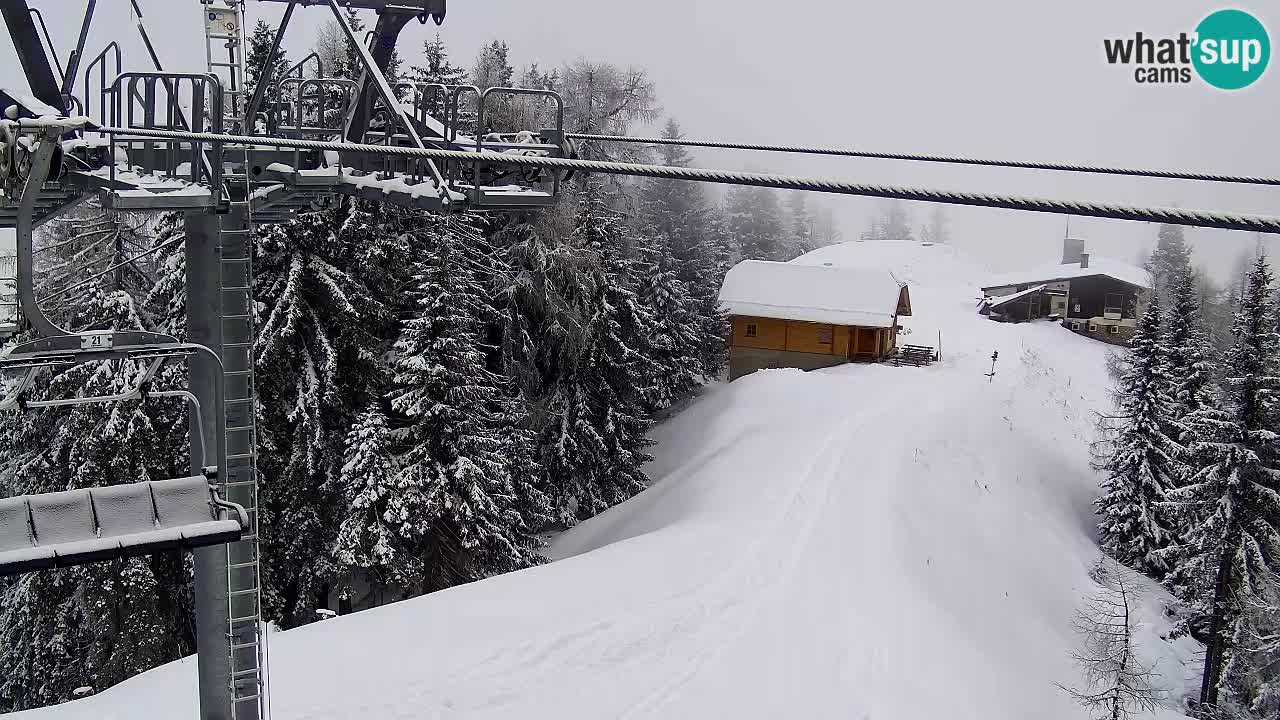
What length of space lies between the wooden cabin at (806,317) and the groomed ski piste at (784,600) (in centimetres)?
603

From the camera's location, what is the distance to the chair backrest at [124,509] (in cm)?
524

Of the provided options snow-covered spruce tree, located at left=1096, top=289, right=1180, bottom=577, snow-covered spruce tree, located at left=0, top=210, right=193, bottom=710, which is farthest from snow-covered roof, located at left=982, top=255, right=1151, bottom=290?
snow-covered spruce tree, located at left=0, top=210, right=193, bottom=710

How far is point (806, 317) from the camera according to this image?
39.8m

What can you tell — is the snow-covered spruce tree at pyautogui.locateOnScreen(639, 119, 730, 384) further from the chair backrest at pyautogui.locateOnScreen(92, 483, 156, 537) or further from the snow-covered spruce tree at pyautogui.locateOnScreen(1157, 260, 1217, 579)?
the chair backrest at pyautogui.locateOnScreen(92, 483, 156, 537)

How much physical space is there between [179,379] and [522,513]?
838cm

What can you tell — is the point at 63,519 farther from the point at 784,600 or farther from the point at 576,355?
the point at 576,355

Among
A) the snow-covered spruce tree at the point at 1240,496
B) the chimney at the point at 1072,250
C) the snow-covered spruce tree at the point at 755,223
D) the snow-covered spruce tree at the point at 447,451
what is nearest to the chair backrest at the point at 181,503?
the snow-covered spruce tree at the point at 447,451

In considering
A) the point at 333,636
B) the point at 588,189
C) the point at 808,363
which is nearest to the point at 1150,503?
the point at 808,363

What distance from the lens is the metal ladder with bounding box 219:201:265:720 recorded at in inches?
342

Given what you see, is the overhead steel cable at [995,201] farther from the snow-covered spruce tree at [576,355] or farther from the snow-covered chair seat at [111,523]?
the snow-covered spruce tree at [576,355]

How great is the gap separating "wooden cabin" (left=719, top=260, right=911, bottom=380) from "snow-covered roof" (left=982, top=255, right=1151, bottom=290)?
19.2 meters

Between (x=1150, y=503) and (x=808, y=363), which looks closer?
(x=1150, y=503)

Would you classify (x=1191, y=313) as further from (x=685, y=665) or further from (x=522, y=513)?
(x=685, y=665)

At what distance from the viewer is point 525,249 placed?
26.3 metres
